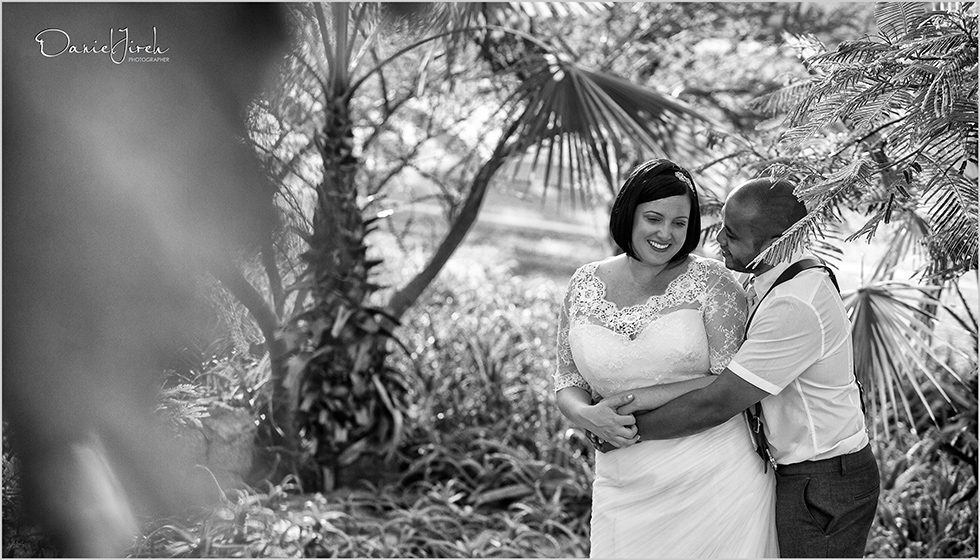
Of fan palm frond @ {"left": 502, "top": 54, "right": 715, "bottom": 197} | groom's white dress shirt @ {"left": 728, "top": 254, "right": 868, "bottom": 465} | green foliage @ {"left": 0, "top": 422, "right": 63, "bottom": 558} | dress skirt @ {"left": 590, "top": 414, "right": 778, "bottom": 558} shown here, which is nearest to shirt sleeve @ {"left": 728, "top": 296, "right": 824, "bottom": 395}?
groom's white dress shirt @ {"left": 728, "top": 254, "right": 868, "bottom": 465}

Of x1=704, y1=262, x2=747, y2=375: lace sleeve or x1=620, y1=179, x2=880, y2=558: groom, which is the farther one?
x1=704, y1=262, x2=747, y2=375: lace sleeve

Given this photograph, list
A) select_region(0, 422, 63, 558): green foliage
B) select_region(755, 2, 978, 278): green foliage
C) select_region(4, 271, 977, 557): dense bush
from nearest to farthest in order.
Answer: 1. select_region(755, 2, 978, 278): green foliage
2. select_region(0, 422, 63, 558): green foliage
3. select_region(4, 271, 977, 557): dense bush

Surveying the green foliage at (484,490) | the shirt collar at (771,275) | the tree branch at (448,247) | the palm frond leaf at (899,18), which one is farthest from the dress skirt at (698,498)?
the tree branch at (448,247)

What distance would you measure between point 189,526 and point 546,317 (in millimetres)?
3464

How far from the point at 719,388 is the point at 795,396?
0.67ft

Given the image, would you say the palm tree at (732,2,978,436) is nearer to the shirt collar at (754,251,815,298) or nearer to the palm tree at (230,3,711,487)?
the shirt collar at (754,251,815,298)

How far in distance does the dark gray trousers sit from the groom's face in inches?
20.3

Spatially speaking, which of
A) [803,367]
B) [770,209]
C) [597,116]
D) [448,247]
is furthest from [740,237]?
[448,247]

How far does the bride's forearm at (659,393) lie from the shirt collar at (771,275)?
0.25 metres

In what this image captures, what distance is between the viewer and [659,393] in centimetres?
233

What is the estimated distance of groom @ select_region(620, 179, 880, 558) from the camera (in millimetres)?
2186

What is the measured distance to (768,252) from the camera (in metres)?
2.11

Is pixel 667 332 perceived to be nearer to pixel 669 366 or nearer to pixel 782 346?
pixel 669 366

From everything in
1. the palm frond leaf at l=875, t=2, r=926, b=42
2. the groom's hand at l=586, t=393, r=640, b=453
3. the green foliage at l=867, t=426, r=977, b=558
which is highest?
the palm frond leaf at l=875, t=2, r=926, b=42
